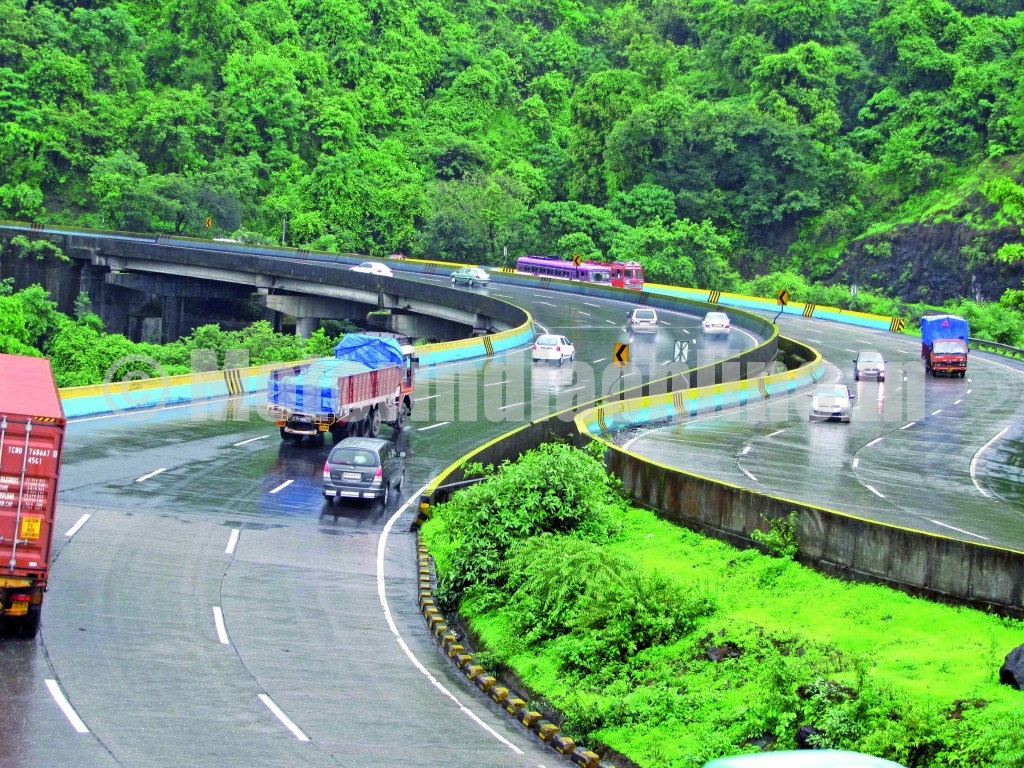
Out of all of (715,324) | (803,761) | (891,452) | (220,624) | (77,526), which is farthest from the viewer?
(715,324)

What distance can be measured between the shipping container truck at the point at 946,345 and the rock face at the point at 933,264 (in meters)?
37.5

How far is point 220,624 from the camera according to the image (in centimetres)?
1995

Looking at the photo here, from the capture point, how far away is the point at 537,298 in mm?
84375

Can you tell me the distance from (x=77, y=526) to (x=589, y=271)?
237 feet

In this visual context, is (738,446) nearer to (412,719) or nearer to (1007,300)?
(1007,300)

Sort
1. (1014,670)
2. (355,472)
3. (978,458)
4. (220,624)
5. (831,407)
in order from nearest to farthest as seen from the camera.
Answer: (1014,670) < (220,624) < (355,472) < (978,458) < (831,407)

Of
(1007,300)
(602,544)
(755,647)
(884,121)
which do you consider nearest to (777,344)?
(1007,300)

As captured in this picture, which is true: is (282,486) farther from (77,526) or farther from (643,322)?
(643,322)

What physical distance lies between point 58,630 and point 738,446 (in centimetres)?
2362

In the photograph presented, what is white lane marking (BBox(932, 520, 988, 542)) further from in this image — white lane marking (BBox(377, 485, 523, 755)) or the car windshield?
the car windshield

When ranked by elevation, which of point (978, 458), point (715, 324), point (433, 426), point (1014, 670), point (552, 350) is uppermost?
point (1014, 670)

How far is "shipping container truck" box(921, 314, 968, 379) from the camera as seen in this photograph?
5894cm

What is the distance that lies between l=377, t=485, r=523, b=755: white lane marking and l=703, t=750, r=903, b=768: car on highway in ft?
19.5

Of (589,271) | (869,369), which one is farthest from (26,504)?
(589,271)
